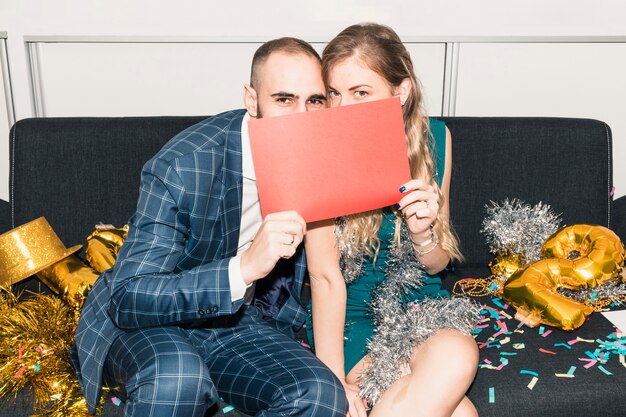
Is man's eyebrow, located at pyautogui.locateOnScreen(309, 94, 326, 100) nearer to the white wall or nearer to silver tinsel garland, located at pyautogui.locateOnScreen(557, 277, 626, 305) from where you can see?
silver tinsel garland, located at pyautogui.locateOnScreen(557, 277, 626, 305)

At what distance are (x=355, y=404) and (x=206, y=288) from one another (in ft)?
1.47

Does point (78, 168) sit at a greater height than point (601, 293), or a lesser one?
greater

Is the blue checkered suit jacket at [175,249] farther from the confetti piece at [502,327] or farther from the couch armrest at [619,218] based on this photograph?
the couch armrest at [619,218]

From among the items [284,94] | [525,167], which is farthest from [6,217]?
[525,167]

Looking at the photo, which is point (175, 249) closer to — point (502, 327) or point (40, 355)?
point (40, 355)

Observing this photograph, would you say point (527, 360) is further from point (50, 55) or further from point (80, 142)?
point (50, 55)

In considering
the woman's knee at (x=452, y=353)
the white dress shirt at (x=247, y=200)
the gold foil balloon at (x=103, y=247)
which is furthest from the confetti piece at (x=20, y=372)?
the woman's knee at (x=452, y=353)

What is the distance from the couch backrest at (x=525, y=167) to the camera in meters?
2.03

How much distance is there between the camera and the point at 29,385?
55.7 inches

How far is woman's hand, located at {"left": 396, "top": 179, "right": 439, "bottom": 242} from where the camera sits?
1352 mm

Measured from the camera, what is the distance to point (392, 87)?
154 cm

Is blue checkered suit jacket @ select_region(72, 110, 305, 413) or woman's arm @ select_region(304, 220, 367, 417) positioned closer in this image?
blue checkered suit jacket @ select_region(72, 110, 305, 413)

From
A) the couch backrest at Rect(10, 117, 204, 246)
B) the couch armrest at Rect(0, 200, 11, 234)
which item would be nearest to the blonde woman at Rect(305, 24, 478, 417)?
the couch backrest at Rect(10, 117, 204, 246)

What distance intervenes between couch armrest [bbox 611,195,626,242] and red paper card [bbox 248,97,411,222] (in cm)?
113
